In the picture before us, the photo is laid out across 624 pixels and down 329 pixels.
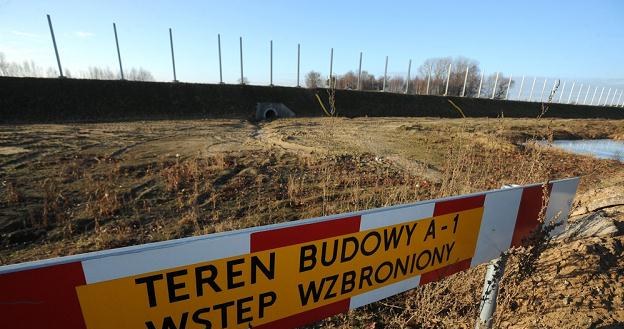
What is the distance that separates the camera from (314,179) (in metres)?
8.08

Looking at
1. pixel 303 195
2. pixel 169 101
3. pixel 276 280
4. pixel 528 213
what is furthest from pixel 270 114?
pixel 276 280

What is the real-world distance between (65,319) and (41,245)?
524cm

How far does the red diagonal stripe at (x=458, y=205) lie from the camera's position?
1.63 m

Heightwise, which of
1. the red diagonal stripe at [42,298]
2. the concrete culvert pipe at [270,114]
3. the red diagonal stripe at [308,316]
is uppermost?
the red diagonal stripe at [42,298]

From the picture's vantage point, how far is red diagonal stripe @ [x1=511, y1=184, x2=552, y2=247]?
195 cm

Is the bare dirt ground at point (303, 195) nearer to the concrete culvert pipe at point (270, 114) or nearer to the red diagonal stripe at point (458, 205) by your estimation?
the red diagonal stripe at point (458, 205)

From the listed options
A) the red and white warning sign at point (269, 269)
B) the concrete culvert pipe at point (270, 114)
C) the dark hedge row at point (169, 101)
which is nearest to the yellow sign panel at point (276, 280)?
the red and white warning sign at point (269, 269)

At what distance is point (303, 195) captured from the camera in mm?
6953

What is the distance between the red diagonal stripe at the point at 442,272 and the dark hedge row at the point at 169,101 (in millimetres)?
23159

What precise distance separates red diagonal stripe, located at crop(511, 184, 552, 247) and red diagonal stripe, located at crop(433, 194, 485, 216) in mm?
365

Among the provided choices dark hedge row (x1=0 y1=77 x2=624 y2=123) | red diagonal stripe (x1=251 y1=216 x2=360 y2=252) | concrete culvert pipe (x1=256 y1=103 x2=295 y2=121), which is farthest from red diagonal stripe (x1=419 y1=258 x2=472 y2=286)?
dark hedge row (x1=0 y1=77 x2=624 y2=123)

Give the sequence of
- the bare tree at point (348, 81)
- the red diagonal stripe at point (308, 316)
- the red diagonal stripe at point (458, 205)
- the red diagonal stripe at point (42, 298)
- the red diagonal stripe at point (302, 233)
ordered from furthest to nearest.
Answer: the bare tree at point (348, 81) → the red diagonal stripe at point (458, 205) → the red diagonal stripe at point (308, 316) → the red diagonal stripe at point (302, 233) → the red diagonal stripe at point (42, 298)

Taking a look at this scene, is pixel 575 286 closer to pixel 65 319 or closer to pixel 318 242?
pixel 318 242

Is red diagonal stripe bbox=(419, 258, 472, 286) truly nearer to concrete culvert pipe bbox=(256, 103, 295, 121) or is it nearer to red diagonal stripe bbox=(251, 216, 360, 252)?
red diagonal stripe bbox=(251, 216, 360, 252)
